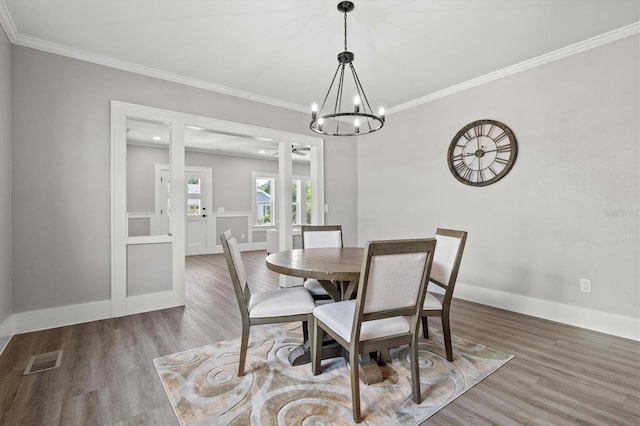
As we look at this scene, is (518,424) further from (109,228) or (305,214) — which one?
(305,214)

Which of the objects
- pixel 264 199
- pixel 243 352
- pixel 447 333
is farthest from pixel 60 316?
pixel 264 199

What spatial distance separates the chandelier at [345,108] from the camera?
228 cm

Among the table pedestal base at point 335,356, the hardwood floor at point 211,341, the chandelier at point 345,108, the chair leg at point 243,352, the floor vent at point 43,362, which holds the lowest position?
the hardwood floor at point 211,341

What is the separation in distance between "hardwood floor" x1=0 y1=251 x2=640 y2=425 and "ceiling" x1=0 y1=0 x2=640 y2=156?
102 inches

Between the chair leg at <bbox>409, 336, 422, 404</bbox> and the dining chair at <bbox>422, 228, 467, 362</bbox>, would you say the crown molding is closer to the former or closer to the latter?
the dining chair at <bbox>422, 228, 467, 362</bbox>

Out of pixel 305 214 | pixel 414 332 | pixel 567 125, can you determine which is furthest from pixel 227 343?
pixel 305 214

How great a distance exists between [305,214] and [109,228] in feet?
20.0

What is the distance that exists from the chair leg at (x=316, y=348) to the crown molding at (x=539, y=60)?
→ 3.32m

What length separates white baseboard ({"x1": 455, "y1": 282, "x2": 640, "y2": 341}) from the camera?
262cm

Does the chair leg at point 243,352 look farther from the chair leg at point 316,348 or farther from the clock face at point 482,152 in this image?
the clock face at point 482,152

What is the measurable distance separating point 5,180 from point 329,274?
2828mm

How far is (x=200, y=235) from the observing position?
749cm

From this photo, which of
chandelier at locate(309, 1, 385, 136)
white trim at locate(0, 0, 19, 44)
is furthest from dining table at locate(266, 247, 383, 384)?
white trim at locate(0, 0, 19, 44)

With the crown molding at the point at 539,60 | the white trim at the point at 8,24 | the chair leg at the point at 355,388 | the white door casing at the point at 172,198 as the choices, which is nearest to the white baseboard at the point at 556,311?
the crown molding at the point at 539,60
